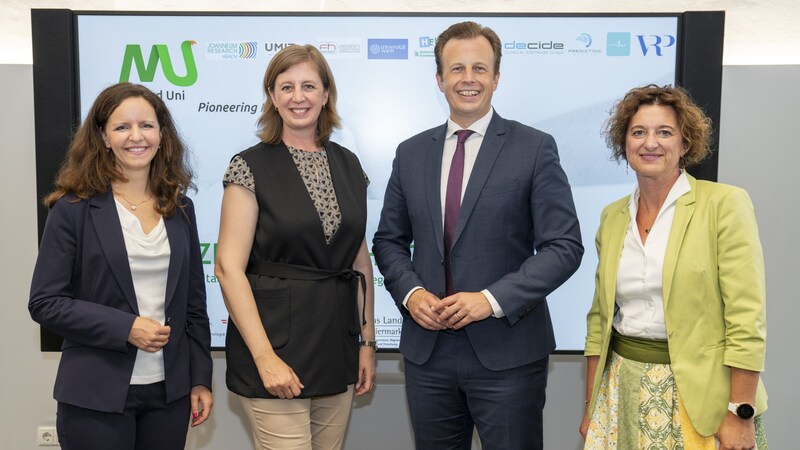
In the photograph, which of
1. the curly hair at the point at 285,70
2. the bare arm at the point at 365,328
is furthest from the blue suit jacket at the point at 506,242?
the curly hair at the point at 285,70

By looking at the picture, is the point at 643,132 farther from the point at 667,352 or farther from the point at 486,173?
the point at 667,352

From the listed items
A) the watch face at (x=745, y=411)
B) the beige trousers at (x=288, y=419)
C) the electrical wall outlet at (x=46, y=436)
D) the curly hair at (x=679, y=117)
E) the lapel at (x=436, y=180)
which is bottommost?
the electrical wall outlet at (x=46, y=436)

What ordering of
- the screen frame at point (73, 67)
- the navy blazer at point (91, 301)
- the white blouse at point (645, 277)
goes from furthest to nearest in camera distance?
the screen frame at point (73, 67), the white blouse at point (645, 277), the navy blazer at point (91, 301)

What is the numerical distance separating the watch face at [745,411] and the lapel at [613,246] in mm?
408

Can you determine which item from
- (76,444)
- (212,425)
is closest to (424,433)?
(76,444)

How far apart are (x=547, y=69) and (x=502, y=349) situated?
1504 mm

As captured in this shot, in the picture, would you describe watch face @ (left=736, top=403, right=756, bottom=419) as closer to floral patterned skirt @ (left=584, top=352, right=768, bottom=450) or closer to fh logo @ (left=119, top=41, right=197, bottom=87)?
floral patterned skirt @ (left=584, top=352, right=768, bottom=450)

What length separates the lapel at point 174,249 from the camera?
73.6 inches

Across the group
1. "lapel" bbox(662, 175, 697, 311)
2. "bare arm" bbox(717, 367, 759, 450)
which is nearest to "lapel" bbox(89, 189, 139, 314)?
"lapel" bbox(662, 175, 697, 311)

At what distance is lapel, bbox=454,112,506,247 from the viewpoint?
198cm

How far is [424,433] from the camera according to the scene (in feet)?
6.87

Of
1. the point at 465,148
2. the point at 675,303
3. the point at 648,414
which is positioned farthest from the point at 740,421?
the point at 465,148

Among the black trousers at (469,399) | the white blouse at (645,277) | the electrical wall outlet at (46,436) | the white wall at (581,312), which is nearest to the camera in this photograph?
the white blouse at (645,277)

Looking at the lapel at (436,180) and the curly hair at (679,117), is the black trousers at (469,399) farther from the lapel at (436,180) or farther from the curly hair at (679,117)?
the curly hair at (679,117)
